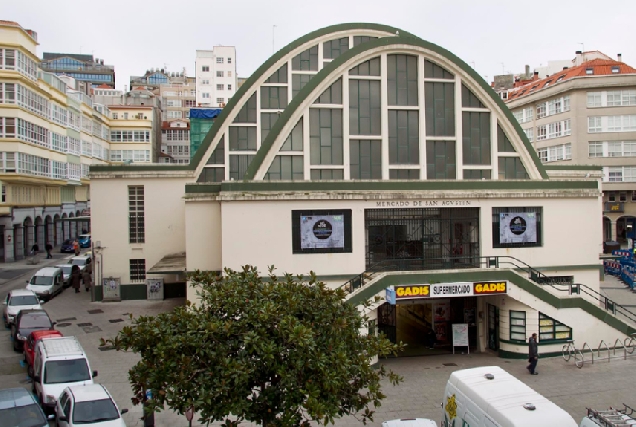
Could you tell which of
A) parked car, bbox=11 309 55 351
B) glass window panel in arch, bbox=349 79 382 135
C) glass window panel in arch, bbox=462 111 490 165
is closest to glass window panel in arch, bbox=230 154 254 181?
glass window panel in arch, bbox=349 79 382 135

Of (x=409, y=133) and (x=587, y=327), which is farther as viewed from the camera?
(x=409, y=133)

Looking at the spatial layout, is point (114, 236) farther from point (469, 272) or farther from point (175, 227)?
point (469, 272)

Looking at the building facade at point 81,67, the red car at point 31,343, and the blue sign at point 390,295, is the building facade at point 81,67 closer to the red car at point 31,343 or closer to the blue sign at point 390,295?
the red car at point 31,343

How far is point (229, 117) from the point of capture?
126ft

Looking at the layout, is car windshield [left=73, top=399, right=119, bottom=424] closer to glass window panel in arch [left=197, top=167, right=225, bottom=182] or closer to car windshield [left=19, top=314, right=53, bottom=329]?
car windshield [left=19, top=314, right=53, bottom=329]

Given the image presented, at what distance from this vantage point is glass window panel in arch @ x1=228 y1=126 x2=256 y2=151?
38.5m

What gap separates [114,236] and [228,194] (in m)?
14.1

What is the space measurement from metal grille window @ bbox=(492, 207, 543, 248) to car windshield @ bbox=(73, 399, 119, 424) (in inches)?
731

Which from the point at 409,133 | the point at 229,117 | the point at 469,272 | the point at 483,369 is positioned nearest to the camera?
the point at 483,369

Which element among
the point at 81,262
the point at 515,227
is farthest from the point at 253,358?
the point at 81,262

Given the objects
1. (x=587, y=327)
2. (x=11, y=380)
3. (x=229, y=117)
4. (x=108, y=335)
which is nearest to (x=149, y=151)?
(x=229, y=117)

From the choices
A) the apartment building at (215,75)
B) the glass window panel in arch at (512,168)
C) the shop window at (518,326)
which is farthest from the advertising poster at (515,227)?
the apartment building at (215,75)

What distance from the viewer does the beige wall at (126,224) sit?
35094 mm

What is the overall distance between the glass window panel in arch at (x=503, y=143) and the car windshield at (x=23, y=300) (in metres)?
26.3
